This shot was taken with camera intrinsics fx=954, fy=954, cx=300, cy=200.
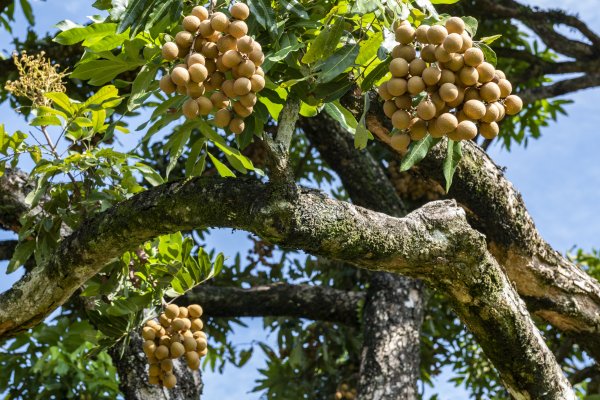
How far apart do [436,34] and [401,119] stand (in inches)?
7.1

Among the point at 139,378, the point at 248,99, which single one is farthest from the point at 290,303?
the point at 248,99

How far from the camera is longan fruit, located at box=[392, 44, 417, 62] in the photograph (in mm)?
1840

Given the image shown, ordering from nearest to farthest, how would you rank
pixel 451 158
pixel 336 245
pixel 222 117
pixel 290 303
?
pixel 222 117 → pixel 451 158 → pixel 336 245 → pixel 290 303

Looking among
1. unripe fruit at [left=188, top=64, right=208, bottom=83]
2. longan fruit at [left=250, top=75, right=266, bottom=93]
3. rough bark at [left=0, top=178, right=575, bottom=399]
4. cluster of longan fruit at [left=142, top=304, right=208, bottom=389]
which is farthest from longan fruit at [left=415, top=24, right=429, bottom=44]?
cluster of longan fruit at [left=142, top=304, right=208, bottom=389]

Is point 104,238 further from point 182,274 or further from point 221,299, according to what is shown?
point 221,299

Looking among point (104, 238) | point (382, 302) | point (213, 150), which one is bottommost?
point (104, 238)

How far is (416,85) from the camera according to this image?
181 cm

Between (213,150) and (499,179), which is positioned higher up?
(213,150)

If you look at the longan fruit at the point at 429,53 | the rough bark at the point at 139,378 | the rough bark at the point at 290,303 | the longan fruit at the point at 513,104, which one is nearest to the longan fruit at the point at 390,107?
the longan fruit at the point at 429,53

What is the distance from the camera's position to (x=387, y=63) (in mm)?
1997

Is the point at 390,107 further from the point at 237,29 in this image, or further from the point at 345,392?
the point at 345,392

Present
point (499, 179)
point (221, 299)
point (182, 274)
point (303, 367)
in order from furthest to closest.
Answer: point (303, 367)
point (221, 299)
point (499, 179)
point (182, 274)

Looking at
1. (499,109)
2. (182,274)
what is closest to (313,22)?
(499,109)

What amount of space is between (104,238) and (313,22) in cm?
94
